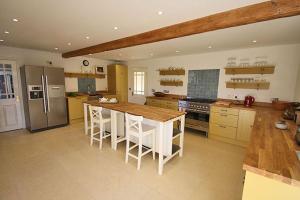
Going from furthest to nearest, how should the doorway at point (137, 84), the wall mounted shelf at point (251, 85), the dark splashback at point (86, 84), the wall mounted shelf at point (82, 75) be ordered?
1. the doorway at point (137, 84)
2. the dark splashback at point (86, 84)
3. the wall mounted shelf at point (82, 75)
4. the wall mounted shelf at point (251, 85)

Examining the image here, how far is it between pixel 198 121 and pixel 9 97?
18.0 feet

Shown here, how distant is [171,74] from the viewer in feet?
17.4

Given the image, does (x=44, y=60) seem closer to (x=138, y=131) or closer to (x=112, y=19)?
(x=112, y=19)

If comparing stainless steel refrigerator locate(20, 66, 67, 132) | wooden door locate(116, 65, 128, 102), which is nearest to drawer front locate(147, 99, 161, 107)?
wooden door locate(116, 65, 128, 102)

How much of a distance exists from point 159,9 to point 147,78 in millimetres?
4273

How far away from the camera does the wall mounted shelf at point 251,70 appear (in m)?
3.51

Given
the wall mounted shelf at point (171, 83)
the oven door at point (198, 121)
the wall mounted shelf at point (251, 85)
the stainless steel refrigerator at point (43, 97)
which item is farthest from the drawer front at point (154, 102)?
the stainless steel refrigerator at point (43, 97)

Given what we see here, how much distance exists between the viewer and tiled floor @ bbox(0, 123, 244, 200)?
6.51 ft

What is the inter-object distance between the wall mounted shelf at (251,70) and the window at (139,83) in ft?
11.0

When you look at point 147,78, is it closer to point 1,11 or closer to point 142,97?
point 142,97

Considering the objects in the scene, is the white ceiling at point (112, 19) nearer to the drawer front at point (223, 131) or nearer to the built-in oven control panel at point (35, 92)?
the built-in oven control panel at point (35, 92)

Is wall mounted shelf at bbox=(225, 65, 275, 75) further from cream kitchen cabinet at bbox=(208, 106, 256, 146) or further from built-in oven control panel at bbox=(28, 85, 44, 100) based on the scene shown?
built-in oven control panel at bbox=(28, 85, 44, 100)

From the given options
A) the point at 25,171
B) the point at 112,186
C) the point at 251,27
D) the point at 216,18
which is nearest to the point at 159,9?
the point at 216,18

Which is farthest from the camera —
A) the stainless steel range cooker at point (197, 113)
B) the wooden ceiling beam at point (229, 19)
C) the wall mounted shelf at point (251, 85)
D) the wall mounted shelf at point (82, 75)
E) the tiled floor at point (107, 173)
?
the wall mounted shelf at point (82, 75)
